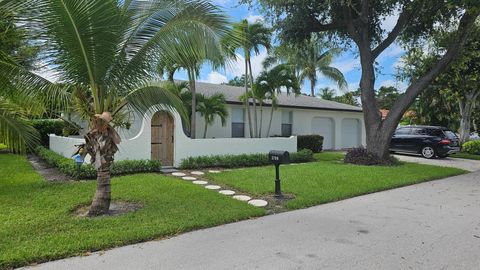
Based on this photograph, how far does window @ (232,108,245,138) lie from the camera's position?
17.6 m

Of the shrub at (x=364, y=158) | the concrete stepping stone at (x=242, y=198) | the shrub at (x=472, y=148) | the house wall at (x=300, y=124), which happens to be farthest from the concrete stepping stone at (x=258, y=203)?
the shrub at (x=472, y=148)

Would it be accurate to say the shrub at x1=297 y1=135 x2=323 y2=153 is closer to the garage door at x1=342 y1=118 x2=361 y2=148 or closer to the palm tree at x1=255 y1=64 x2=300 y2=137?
the palm tree at x1=255 y1=64 x2=300 y2=137

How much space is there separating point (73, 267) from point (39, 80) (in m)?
3.49

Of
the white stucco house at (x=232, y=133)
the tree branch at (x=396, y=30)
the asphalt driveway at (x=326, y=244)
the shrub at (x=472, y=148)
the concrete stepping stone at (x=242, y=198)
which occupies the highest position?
the tree branch at (x=396, y=30)

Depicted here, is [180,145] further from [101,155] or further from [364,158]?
[364,158]

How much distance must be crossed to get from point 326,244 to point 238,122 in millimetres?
13312

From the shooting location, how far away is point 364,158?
1408 centimetres

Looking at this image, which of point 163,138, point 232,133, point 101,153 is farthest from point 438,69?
point 101,153

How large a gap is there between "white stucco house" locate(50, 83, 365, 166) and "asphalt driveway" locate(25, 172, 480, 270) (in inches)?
158

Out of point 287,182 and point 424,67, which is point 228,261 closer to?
point 287,182

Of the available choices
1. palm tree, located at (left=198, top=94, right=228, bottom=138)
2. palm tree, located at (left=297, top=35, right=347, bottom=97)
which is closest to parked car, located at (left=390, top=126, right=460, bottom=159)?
palm tree, located at (left=198, top=94, right=228, bottom=138)

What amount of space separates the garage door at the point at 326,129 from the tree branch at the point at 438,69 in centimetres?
712

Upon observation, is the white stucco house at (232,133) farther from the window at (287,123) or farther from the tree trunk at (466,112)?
the tree trunk at (466,112)

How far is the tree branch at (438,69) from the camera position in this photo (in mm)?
12859
